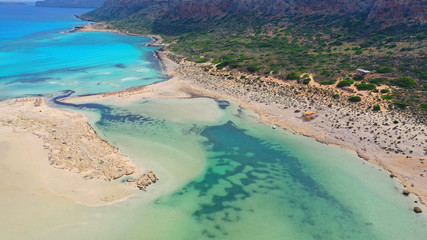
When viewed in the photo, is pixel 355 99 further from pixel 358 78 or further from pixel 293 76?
pixel 293 76

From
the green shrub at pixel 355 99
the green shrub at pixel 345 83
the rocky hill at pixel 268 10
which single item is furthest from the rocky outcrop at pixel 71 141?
the rocky hill at pixel 268 10

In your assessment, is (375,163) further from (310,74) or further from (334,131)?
(310,74)

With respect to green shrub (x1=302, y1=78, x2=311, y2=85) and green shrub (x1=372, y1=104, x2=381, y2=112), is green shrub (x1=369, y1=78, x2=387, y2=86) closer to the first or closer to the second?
green shrub (x1=372, y1=104, x2=381, y2=112)

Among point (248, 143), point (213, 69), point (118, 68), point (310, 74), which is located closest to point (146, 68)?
point (118, 68)

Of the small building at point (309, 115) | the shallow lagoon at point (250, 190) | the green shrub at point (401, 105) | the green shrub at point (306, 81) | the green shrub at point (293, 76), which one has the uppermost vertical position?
the green shrub at point (293, 76)

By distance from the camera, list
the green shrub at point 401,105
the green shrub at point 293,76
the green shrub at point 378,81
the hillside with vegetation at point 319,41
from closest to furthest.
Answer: the green shrub at point 401,105 < the green shrub at point 378,81 < the hillside with vegetation at point 319,41 < the green shrub at point 293,76

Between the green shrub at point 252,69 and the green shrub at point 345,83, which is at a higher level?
the green shrub at point 252,69

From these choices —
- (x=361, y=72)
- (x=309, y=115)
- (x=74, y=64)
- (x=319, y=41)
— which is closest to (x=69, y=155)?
(x=309, y=115)

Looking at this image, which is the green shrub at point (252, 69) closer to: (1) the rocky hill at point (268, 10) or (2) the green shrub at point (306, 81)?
(2) the green shrub at point (306, 81)
